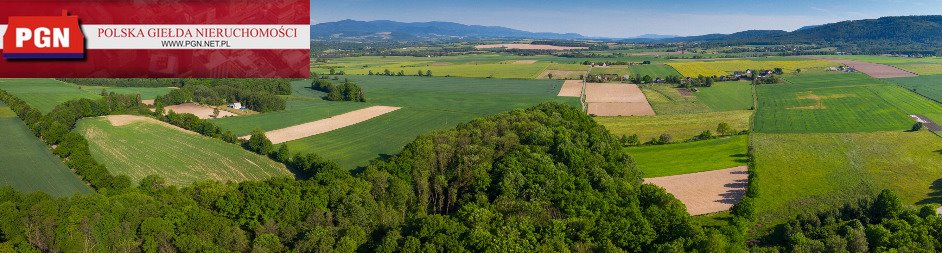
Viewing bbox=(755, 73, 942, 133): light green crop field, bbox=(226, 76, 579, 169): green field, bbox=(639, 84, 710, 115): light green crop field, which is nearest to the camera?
bbox=(226, 76, 579, 169): green field

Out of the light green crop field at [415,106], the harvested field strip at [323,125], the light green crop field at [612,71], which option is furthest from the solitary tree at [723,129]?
the light green crop field at [612,71]

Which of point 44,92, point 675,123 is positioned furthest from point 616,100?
point 44,92

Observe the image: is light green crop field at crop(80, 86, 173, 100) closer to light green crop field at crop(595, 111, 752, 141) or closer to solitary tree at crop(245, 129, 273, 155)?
solitary tree at crop(245, 129, 273, 155)

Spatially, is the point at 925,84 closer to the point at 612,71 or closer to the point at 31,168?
the point at 612,71

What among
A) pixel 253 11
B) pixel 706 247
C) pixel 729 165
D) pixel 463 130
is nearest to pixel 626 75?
pixel 729 165

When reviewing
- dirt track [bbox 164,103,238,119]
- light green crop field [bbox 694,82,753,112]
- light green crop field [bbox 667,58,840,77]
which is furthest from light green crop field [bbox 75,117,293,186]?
light green crop field [bbox 667,58,840,77]

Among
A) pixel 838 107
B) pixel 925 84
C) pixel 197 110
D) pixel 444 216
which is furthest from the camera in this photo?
pixel 925 84
